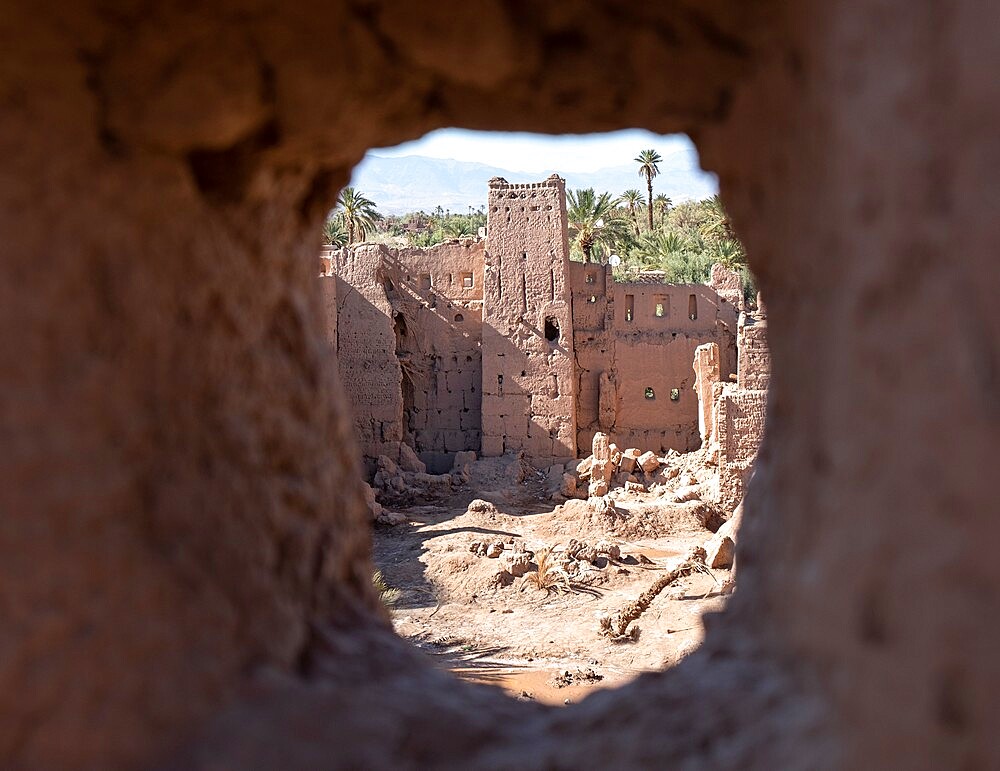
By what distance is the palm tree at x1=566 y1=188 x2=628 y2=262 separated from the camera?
88.4 feet

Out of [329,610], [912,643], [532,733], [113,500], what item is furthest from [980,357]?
[329,610]

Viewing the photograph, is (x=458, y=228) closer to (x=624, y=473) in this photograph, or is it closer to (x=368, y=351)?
(x=368, y=351)

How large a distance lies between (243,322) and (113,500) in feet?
1.90

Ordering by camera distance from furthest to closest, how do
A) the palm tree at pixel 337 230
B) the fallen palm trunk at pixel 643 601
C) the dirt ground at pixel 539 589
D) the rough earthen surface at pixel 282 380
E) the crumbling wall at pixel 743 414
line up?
the palm tree at pixel 337 230 < the crumbling wall at pixel 743 414 < the fallen palm trunk at pixel 643 601 < the dirt ground at pixel 539 589 < the rough earthen surface at pixel 282 380

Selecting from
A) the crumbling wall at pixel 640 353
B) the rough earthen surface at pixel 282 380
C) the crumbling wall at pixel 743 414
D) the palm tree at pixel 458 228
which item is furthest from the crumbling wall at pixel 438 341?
the palm tree at pixel 458 228

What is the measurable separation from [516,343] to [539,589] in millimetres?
7644

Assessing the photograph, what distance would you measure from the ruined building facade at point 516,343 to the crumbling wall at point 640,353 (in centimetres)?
3

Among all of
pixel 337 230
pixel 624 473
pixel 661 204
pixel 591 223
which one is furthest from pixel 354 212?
pixel 661 204

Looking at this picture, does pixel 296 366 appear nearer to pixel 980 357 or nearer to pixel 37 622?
pixel 37 622

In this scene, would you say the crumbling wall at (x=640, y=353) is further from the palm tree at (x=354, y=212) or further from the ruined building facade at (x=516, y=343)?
the palm tree at (x=354, y=212)

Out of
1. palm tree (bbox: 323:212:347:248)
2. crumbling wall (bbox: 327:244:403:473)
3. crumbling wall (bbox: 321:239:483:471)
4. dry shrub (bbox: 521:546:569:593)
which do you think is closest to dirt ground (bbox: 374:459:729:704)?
dry shrub (bbox: 521:546:569:593)

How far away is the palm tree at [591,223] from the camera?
27.0 m

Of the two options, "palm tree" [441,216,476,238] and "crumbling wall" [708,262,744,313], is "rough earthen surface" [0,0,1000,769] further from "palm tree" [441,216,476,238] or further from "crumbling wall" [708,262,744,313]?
"palm tree" [441,216,476,238]

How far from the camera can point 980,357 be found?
3.41 ft
